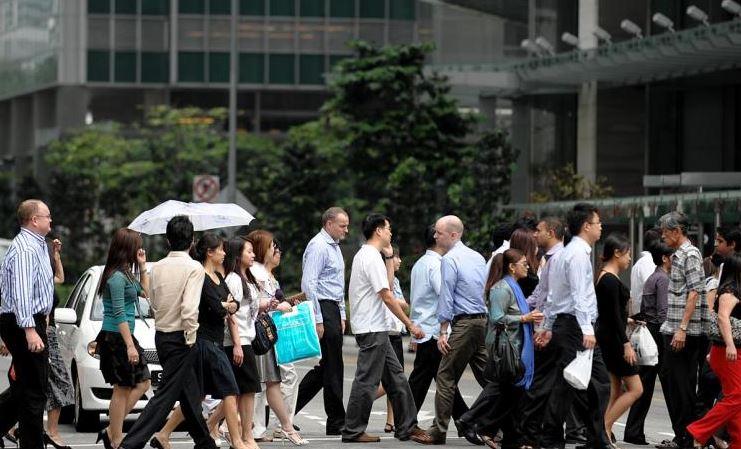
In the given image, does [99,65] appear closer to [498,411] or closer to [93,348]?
[93,348]

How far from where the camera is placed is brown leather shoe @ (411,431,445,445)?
1456cm

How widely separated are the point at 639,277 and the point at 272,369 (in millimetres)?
3313

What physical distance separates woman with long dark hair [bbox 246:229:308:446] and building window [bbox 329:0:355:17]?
60093 mm

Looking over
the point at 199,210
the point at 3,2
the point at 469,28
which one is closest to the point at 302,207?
the point at 469,28

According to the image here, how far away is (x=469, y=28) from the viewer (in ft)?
155

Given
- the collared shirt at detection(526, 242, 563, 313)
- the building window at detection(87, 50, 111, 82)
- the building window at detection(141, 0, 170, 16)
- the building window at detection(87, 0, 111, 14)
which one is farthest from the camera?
the building window at detection(141, 0, 170, 16)

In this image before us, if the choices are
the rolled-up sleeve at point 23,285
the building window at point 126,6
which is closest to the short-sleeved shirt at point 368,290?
the rolled-up sleeve at point 23,285

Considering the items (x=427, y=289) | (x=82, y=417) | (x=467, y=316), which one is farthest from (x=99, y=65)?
(x=467, y=316)

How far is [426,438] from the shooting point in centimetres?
1462

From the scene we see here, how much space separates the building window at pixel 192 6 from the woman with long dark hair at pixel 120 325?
61554 millimetres

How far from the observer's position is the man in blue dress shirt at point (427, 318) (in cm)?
1527

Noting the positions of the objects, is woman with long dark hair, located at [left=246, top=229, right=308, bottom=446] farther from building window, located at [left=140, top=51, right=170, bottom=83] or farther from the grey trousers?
building window, located at [left=140, top=51, right=170, bottom=83]

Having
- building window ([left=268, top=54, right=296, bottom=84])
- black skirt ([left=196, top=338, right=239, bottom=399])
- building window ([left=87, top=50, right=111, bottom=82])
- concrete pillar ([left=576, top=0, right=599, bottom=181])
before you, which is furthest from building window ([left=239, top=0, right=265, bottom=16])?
black skirt ([left=196, top=338, right=239, bottom=399])

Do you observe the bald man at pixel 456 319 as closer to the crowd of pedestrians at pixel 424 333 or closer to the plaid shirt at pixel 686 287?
the crowd of pedestrians at pixel 424 333
